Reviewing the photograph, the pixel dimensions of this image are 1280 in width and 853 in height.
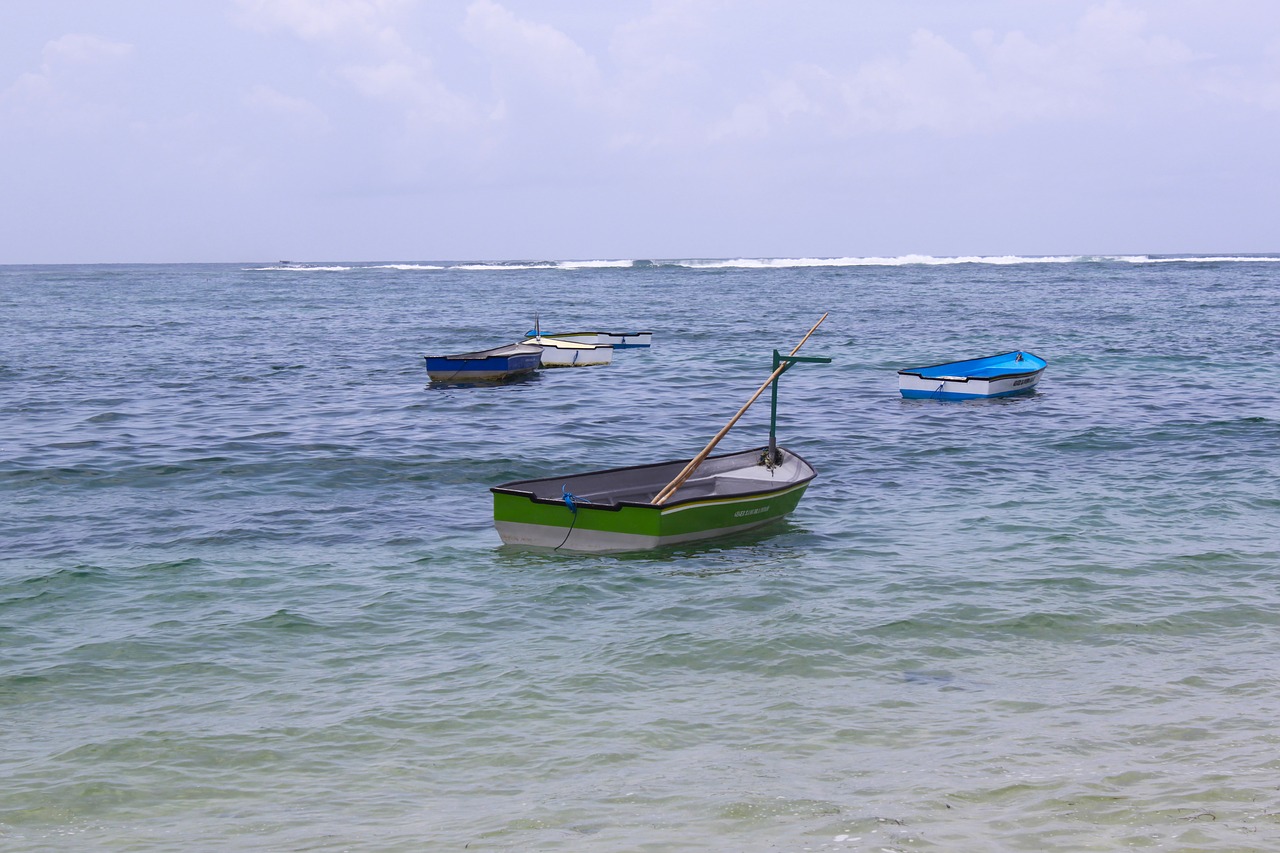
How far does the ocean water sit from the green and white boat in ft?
1.39

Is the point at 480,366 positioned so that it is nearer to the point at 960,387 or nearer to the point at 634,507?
the point at 960,387

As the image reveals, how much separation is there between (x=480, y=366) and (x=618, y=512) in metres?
22.3

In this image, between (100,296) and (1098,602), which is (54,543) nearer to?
(1098,602)

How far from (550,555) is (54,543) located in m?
7.66

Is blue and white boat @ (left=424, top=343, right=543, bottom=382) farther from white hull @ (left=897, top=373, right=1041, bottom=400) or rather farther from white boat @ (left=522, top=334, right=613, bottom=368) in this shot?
white hull @ (left=897, top=373, right=1041, bottom=400)

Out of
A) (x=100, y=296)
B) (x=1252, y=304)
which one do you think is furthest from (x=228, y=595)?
(x=100, y=296)

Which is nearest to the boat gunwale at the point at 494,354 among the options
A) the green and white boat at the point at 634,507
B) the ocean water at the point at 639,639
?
the ocean water at the point at 639,639

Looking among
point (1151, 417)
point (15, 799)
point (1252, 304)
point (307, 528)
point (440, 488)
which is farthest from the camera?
point (1252, 304)

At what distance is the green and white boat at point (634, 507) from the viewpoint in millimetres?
15781

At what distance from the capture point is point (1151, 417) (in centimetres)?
2772

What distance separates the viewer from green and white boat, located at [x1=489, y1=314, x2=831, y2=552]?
1578 centimetres

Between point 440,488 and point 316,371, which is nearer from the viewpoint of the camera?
point 440,488

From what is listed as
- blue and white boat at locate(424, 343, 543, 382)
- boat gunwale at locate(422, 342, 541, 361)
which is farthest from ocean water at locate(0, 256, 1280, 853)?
boat gunwale at locate(422, 342, 541, 361)

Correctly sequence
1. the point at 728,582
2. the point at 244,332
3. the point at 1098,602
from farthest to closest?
the point at 244,332 → the point at 728,582 → the point at 1098,602
